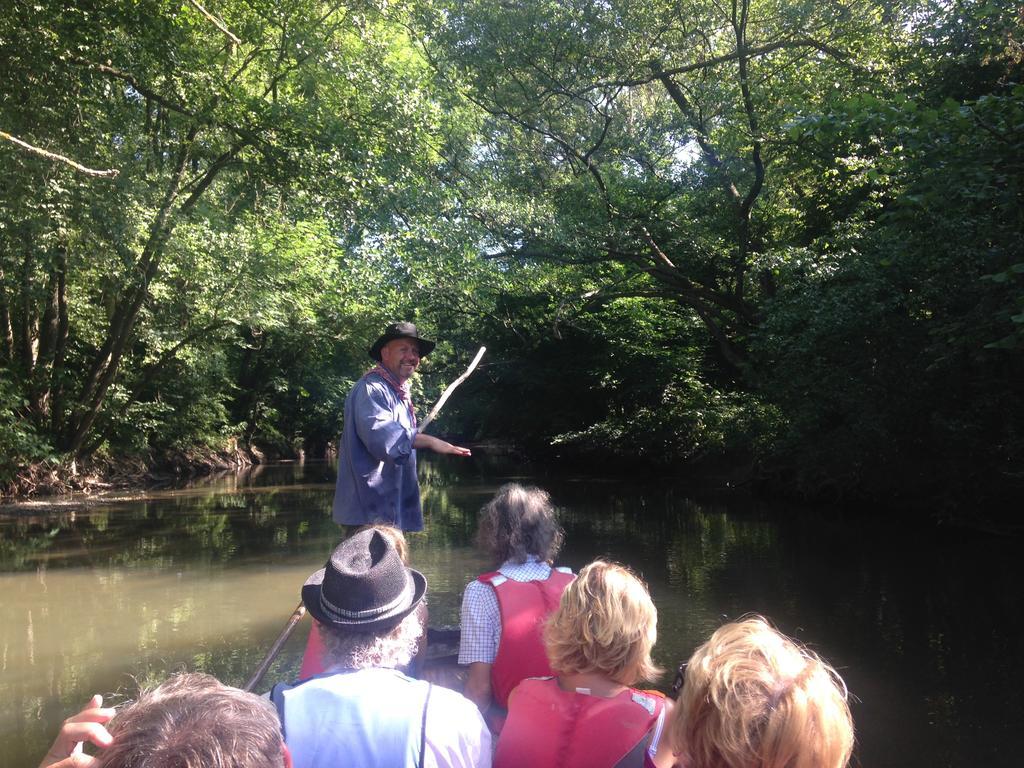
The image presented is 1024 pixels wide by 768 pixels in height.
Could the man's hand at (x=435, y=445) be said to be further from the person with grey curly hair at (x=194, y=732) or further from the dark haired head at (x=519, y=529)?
the person with grey curly hair at (x=194, y=732)

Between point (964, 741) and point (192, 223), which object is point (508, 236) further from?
point (964, 741)

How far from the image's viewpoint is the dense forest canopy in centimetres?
840

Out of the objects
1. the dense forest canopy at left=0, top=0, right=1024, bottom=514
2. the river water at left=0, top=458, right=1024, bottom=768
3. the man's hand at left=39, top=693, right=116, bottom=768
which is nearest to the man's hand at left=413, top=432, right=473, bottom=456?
the river water at left=0, top=458, right=1024, bottom=768

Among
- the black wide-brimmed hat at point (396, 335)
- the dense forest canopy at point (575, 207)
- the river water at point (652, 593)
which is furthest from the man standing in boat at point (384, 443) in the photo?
the dense forest canopy at point (575, 207)

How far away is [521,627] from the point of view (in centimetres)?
254

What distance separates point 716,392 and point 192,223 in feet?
33.2

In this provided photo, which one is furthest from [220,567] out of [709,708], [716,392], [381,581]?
[716,392]

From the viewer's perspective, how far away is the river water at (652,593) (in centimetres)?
439

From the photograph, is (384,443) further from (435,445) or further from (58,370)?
(58,370)

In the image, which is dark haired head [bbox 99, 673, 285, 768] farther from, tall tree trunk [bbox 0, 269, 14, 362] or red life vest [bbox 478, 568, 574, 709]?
tall tree trunk [bbox 0, 269, 14, 362]

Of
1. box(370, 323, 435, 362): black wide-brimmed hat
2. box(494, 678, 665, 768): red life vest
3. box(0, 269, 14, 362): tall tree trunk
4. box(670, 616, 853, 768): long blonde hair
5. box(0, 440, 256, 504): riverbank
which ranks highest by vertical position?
box(0, 269, 14, 362): tall tree trunk

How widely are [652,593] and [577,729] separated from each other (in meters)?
5.07

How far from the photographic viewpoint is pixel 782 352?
10.8 meters

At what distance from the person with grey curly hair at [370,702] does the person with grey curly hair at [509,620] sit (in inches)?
26.9
